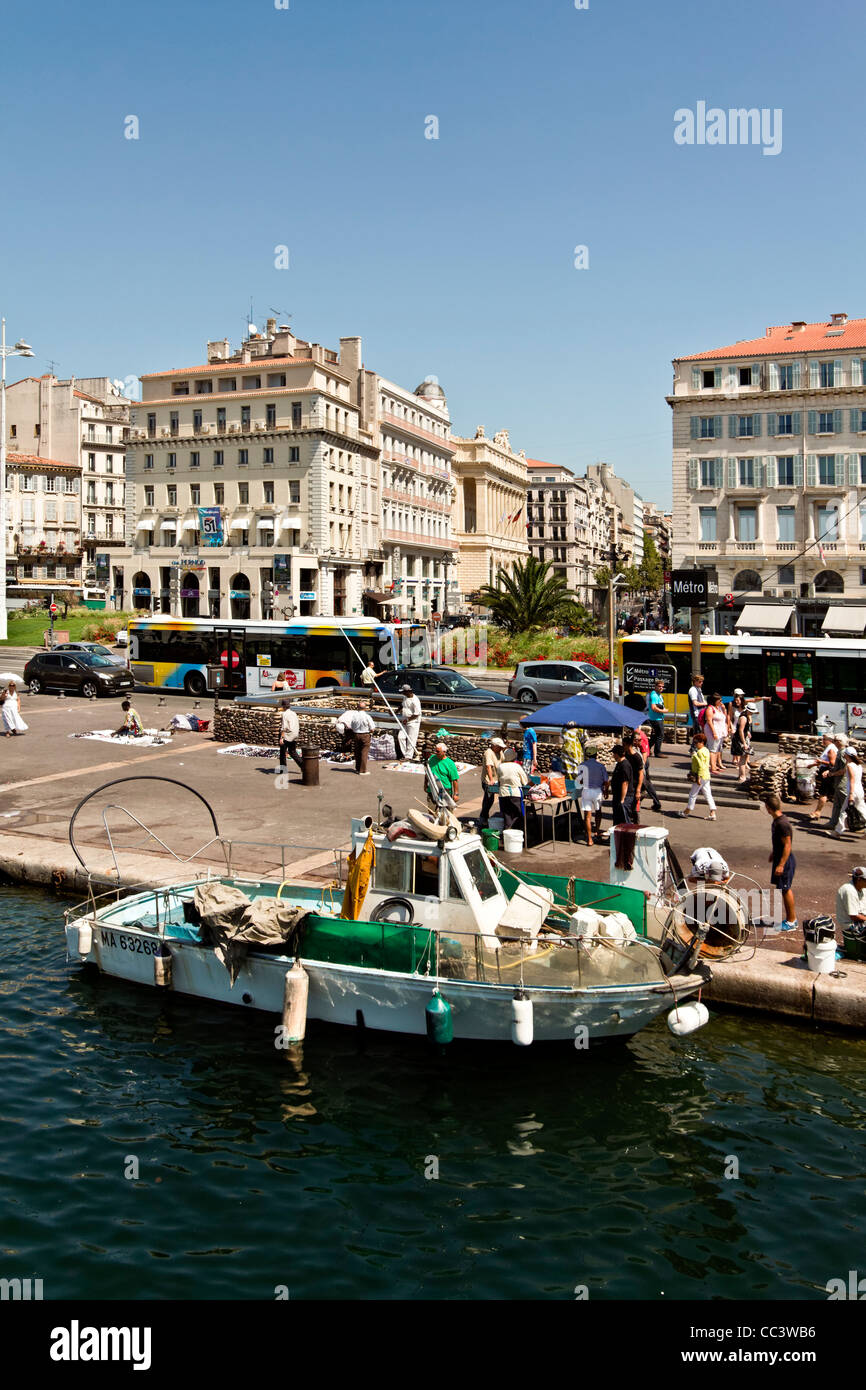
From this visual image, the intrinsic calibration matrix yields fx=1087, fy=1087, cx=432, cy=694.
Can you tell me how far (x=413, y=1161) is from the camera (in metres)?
9.47

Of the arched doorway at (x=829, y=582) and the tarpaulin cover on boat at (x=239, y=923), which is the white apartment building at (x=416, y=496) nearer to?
the arched doorway at (x=829, y=582)

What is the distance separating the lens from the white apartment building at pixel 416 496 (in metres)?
89.8

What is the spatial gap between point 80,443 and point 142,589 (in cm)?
2869

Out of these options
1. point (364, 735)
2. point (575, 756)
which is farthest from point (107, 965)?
point (364, 735)

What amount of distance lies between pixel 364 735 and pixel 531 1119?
14.6m

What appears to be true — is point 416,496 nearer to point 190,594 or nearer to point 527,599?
point 190,594

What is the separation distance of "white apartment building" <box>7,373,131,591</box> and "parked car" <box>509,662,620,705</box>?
73643 mm

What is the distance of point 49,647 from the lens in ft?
186

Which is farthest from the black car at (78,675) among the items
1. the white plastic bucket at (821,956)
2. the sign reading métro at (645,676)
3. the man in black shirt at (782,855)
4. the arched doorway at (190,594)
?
the arched doorway at (190,594)

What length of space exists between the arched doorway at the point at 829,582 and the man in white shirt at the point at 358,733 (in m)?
50.5

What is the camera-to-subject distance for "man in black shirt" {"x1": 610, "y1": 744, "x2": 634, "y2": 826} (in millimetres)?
14953

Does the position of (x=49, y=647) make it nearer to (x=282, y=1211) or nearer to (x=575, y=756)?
(x=575, y=756)

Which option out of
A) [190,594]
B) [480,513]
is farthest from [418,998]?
[480,513]

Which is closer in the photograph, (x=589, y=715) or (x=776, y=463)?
(x=589, y=715)
